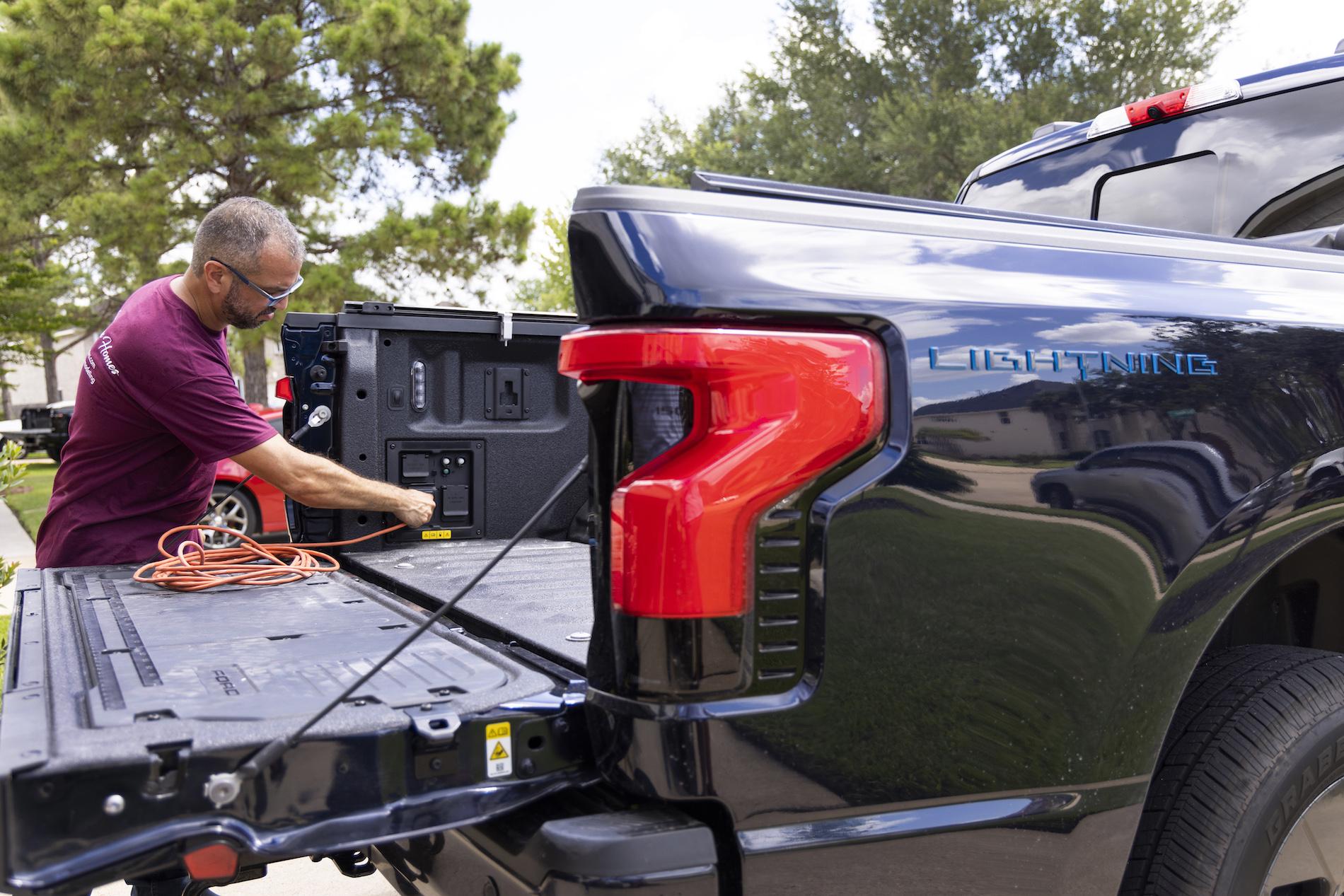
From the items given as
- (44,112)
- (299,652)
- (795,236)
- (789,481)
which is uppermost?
(44,112)

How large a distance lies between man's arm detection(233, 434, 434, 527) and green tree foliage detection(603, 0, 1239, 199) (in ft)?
65.0

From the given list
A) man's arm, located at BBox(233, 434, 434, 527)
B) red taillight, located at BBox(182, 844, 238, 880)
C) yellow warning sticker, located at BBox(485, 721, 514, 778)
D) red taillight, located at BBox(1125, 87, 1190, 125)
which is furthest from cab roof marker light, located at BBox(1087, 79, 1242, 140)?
red taillight, located at BBox(182, 844, 238, 880)

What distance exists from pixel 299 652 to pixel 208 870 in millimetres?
581

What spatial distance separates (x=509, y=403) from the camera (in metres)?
3.54

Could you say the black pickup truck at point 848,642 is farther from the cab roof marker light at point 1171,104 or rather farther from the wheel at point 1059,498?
the cab roof marker light at point 1171,104

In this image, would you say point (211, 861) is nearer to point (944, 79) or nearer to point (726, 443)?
point (726, 443)

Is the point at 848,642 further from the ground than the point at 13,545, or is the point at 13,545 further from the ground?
the point at 848,642

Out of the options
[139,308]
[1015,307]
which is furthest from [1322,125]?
[139,308]

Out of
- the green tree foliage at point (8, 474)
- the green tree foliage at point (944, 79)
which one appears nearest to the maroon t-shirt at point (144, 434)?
the green tree foliage at point (8, 474)

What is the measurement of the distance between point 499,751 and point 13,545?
35.9 feet

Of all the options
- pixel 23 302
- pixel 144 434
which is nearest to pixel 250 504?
pixel 144 434

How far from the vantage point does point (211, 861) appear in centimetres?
134

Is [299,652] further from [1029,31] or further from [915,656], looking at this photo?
[1029,31]

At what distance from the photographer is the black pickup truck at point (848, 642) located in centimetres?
141
